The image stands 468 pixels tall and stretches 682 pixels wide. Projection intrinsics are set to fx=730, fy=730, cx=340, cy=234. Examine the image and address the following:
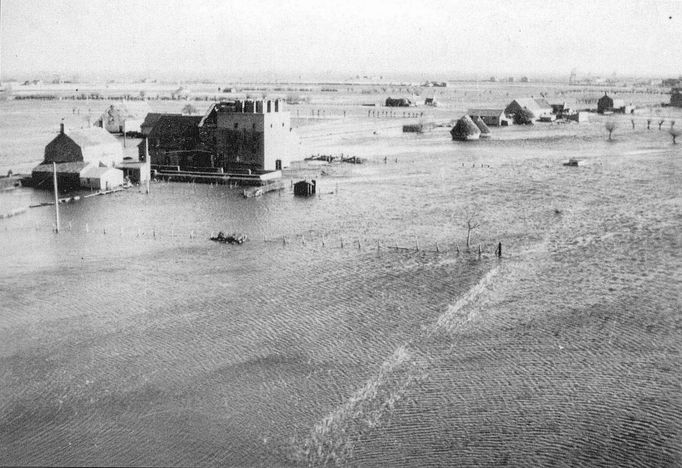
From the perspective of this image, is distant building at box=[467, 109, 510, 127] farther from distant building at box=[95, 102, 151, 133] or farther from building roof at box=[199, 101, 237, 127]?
building roof at box=[199, 101, 237, 127]

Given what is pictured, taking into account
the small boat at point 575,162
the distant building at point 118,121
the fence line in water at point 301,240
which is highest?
the distant building at point 118,121

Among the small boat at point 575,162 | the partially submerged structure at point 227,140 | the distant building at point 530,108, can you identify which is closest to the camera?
the partially submerged structure at point 227,140

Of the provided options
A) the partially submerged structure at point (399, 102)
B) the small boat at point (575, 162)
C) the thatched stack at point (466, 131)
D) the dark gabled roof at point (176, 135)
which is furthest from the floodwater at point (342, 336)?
the partially submerged structure at point (399, 102)

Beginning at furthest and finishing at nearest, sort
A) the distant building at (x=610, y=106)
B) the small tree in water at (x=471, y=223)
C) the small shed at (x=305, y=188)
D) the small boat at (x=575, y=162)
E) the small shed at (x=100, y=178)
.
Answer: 1. the distant building at (x=610, y=106)
2. the small boat at (x=575, y=162)
3. the small shed at (x=100, y=178)
4. the small shed at (x=305, y=188)
5. the small tree in water at (x=471, y=223)

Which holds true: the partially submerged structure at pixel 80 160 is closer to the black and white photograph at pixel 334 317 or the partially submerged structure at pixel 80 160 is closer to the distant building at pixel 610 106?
the black and white photograph at pixel 334 317

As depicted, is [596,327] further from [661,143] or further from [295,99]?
[295,99]

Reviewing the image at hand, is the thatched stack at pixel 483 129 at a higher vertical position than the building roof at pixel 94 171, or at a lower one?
higher

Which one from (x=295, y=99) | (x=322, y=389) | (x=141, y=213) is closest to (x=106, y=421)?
(x=322, y=389)
